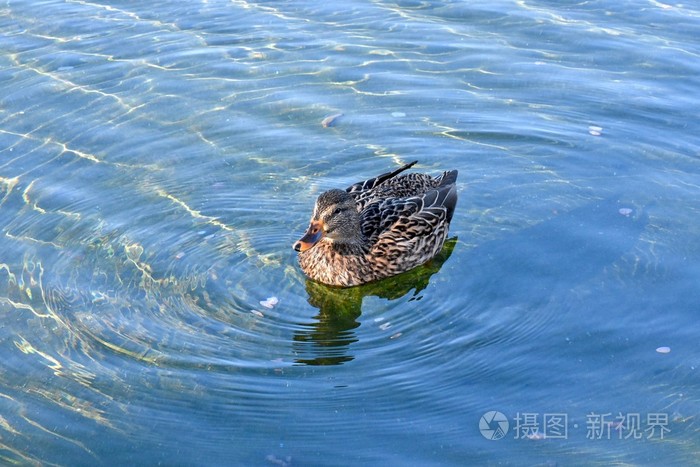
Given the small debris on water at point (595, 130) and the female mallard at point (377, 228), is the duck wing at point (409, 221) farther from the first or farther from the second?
the small debris on water at point (595, 130)

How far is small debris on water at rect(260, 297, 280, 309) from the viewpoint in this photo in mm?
8508

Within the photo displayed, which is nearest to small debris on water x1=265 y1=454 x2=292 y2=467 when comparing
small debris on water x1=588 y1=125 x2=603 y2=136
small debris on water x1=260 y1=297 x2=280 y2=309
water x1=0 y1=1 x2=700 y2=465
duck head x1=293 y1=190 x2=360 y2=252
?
water x1=0 y1=1 x2=700 y2=465

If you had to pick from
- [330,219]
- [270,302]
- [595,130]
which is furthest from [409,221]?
[595,130]

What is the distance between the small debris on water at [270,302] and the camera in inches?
335

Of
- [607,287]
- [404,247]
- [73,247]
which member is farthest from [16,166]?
Result: [607,287]

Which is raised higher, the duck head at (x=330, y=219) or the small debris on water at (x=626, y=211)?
the duck head at (x=330, y=219)

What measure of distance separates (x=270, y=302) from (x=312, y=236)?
0.67 m

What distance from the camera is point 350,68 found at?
497 inches

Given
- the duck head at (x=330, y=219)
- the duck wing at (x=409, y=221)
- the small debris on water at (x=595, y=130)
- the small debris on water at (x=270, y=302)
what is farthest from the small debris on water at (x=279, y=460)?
the small debris on water at (x=595, y=130)

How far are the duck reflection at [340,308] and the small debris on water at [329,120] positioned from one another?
2.29 metres

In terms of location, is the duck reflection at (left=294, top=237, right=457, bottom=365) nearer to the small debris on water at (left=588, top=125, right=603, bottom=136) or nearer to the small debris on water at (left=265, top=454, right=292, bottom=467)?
the small debris on water at (left=265, top=454, right=292, bottom=467)

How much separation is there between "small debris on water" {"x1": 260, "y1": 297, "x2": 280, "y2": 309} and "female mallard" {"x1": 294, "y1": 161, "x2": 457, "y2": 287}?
0.46 m

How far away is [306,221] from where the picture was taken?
32.1ft

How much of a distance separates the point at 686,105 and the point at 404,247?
4.18 meters
